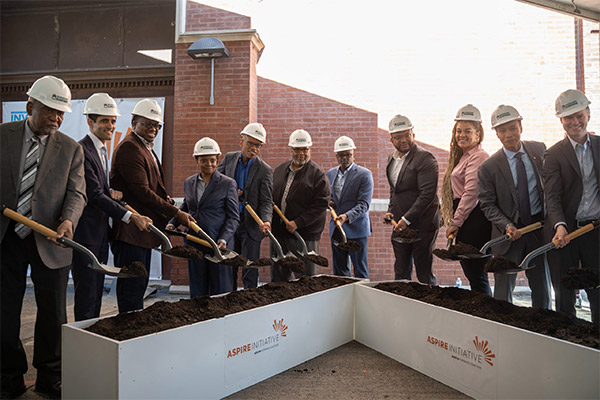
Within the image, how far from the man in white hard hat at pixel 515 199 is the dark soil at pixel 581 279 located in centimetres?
64

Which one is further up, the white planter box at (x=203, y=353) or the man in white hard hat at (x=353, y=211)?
the man in white hard hat at (x=353, y=211)

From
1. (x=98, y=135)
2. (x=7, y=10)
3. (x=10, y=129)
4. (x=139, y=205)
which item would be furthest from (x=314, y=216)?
(x=7, y=10)

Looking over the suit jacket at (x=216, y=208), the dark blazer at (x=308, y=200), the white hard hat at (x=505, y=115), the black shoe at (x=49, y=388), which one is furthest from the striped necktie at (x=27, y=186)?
the white hard hat at (x=505, y=115)

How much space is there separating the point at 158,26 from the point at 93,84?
1.58 meters

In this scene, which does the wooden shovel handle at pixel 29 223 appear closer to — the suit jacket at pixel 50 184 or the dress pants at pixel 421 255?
the suit jacket at pixel 50 184

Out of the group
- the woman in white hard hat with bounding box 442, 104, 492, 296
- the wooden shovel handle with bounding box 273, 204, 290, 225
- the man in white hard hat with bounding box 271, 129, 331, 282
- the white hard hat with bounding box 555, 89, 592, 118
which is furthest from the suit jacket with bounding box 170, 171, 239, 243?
the white hard hat with bounding box 555, 89, 592, 118

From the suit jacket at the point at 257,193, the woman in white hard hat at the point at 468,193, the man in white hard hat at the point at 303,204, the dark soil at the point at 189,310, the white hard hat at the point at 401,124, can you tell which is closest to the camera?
the dark soil at the point at 189,310

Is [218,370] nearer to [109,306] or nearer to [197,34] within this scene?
[109,306]

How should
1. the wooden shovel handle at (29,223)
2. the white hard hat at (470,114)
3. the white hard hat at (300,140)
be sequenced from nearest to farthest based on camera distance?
the wooden shovel handle at (29,223), the white hard hat at (470,114), the white hard hat at (300,140)

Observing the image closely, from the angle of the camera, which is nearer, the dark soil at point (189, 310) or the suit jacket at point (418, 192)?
the dark soil at point (189, 310)

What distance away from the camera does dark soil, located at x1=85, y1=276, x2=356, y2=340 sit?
2596 mm

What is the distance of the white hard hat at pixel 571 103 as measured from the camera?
3.34 metres

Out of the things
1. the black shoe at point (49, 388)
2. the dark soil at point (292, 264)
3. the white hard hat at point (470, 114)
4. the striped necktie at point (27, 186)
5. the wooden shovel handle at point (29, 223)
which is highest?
the white hard hat at point (470, 114)

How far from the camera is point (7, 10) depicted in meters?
8.15
